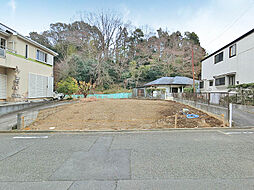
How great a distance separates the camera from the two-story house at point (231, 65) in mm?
10156

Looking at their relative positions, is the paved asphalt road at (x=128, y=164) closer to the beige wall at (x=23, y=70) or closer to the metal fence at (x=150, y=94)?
the beige wall at (x=23, y=70)

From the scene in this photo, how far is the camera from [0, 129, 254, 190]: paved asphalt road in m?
2.20

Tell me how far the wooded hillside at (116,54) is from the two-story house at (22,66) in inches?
401

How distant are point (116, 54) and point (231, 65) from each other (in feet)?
58.6

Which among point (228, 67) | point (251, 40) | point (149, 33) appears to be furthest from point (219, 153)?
point (149, 33)

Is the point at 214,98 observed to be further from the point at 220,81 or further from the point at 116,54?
the point at 116,54

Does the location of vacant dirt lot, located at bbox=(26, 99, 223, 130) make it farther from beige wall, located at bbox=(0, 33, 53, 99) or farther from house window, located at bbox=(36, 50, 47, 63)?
house window, located at bbox=(36, 50, 47, 63)

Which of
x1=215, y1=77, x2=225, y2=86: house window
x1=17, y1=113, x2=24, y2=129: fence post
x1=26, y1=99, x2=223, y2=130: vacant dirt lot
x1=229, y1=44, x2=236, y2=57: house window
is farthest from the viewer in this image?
→ x1=215, y1=77, x2=225, y2=86: house window

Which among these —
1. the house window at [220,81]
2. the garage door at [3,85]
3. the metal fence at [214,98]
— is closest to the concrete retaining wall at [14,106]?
the garage door at [3,85]

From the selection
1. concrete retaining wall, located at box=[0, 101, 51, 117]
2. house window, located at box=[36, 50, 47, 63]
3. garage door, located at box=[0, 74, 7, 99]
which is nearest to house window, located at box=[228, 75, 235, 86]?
concrete retaining wall, located at box=[0, 101, 51, 117]

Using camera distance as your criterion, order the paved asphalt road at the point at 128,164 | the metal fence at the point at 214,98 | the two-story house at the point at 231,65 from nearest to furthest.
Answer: the paved asphalt road at the point at 128,164 → the metal fence at the point at 214,98 → the two-story house at the point at 231,65

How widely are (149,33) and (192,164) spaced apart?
93.4 feet

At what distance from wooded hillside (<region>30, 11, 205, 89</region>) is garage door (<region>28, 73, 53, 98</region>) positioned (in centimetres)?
939

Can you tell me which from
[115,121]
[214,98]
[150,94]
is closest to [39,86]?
[115,121]
